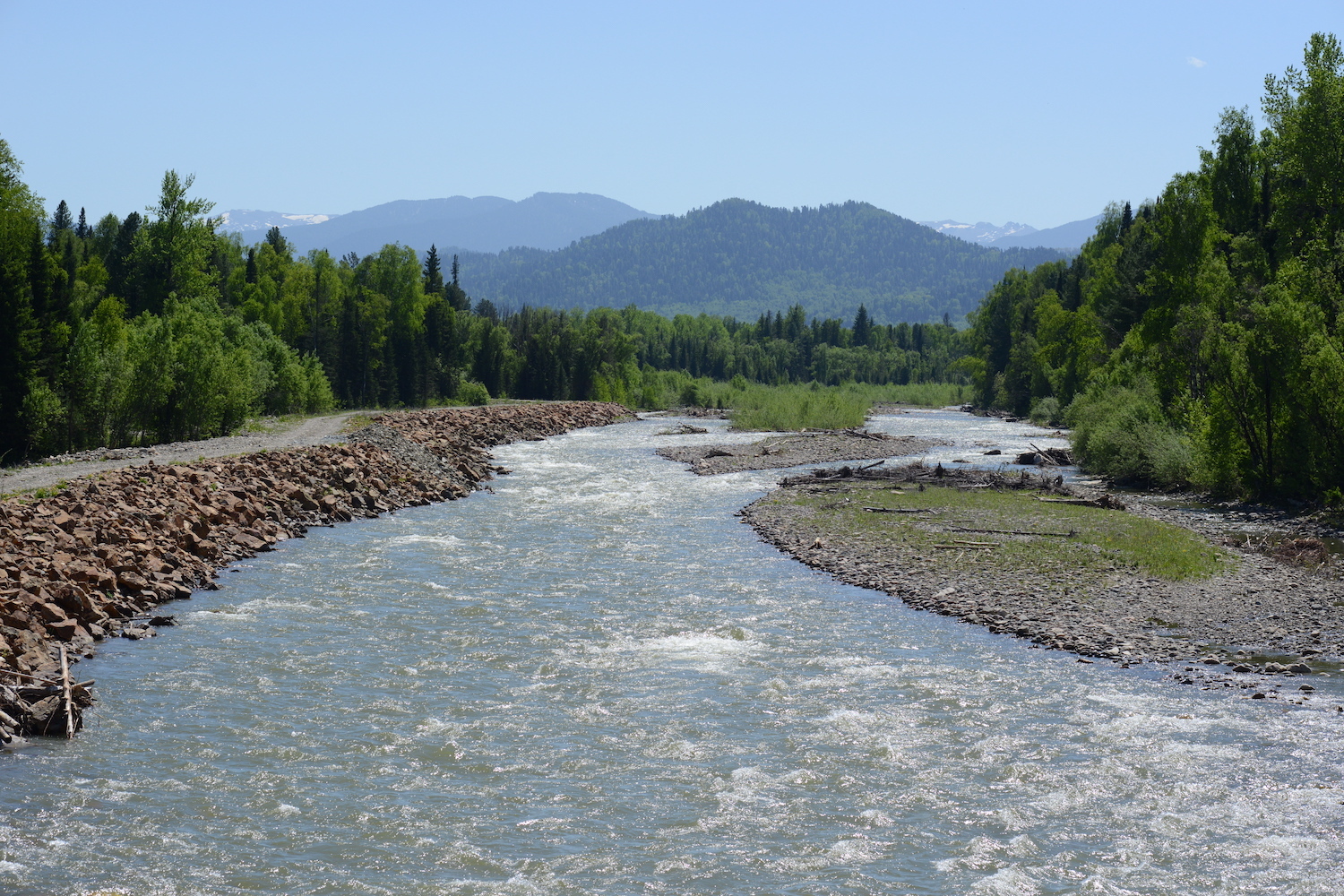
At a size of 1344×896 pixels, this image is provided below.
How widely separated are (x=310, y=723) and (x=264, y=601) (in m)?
7.67

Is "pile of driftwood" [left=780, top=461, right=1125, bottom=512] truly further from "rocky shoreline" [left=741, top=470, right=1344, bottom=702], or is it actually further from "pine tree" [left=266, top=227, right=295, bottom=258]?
"pine tree" [left=266, top=227, right=295, bottom=258]

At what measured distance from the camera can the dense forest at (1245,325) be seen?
31.5m

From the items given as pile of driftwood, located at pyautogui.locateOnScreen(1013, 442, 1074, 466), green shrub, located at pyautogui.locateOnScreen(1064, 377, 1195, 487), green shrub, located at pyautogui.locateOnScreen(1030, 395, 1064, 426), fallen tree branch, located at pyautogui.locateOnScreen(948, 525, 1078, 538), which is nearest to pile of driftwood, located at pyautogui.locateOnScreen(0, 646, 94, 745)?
fallen tree branch, located at pyautogui.locateOnScreen(948, 525, 1078, 538)

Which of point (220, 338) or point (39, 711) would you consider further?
point (220, 338)

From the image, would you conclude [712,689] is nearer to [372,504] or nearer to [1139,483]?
[372,504]

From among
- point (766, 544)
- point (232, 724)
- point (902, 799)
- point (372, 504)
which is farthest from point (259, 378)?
point (902, 799)

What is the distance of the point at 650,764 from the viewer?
12.3 m

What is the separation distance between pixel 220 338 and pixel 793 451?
31.8 meters

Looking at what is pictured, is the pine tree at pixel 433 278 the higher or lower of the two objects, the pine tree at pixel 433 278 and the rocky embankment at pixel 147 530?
the higher

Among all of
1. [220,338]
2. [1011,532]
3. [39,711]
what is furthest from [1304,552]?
[220,338]

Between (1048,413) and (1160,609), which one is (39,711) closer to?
(1160,609)

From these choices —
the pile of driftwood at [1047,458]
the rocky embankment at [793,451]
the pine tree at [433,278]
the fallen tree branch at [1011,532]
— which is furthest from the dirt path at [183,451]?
the pine tree at [433,278]

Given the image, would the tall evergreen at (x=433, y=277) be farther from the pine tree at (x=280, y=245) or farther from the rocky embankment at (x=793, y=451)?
the rocky embankment at (x=793, y=451)

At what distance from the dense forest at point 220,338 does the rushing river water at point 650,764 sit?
2647 centimetres
